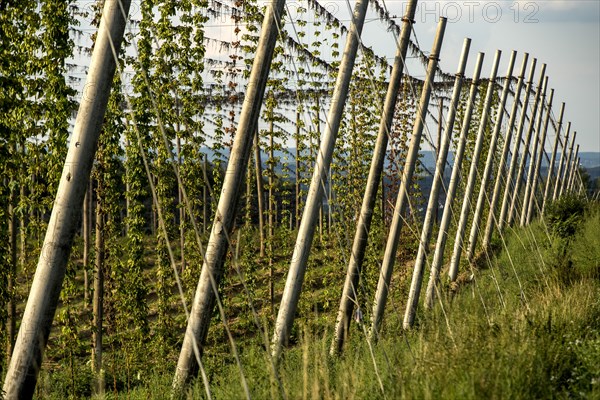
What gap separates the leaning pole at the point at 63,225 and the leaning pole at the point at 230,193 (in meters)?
2.01

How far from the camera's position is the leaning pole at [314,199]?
835 centimetres

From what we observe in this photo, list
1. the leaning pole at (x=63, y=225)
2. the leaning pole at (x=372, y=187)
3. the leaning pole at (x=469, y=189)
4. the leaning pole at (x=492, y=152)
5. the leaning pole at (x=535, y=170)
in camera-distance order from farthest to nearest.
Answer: the leaning pole at (x=535, y=170), the leaning pole at (x=492, y=152), the leaning pole at (x=469, y=189), the leaning pole at (x=372, y=187), the leaning pole at (x=63, y=225)

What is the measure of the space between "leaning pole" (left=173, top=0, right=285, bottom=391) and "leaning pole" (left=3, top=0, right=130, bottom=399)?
2007 mm

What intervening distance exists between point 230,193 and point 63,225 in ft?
7.17

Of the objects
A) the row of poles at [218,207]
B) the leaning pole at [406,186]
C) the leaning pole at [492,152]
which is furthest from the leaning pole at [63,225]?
the leaning pole at [492,152]

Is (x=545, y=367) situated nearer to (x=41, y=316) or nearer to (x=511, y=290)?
(x=41, y=316)

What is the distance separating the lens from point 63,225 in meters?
4.96

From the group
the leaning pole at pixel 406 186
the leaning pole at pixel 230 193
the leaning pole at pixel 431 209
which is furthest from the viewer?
the leaning pole at pixel 431 209

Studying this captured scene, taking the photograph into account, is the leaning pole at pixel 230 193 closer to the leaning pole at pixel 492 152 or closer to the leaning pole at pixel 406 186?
the leaning pole at pixel 406 186

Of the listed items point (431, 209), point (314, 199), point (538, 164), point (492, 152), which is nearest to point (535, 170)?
point (538, 164)

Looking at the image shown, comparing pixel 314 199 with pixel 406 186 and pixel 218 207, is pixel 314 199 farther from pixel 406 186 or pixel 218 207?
pixel 406 186

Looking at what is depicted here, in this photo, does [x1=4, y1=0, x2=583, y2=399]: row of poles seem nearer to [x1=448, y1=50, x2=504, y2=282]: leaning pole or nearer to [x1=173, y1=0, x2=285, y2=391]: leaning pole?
[x1=173, y1=0, x2=285, y2=391]: leaning pole

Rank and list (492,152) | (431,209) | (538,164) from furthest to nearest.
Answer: (538,164) < (492,152) < (431,209)

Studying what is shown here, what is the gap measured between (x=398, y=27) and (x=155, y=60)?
5067 mm
